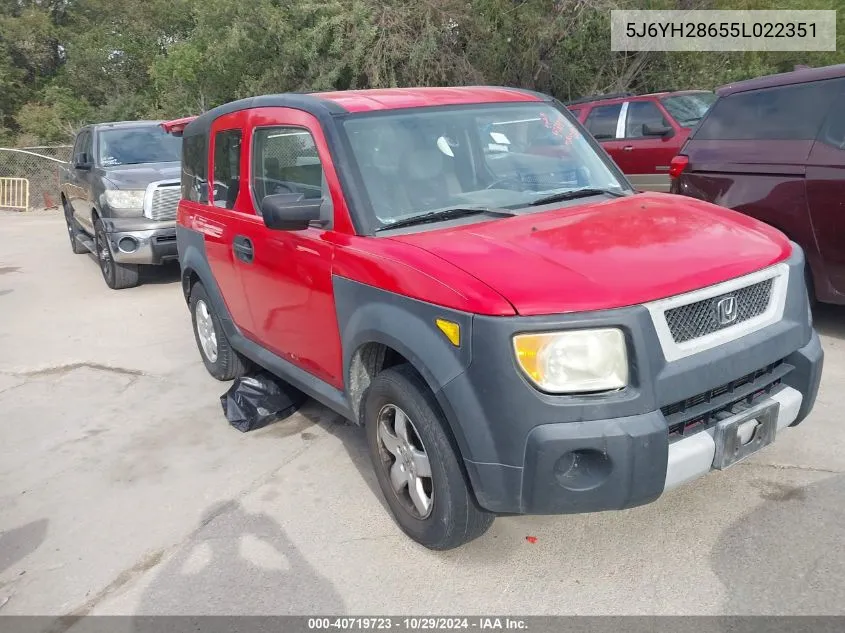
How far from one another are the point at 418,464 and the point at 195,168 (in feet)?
10.7

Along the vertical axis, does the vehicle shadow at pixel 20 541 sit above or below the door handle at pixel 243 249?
below

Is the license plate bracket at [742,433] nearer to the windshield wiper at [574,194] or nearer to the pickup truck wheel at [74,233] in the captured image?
the windshield wiper at [574,194]

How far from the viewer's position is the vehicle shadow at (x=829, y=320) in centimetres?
558

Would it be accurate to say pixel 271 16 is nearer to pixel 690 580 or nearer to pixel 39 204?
pixel 39 204

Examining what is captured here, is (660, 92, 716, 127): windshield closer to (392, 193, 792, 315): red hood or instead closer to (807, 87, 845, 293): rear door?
(807, 87, 845, 293): rear door

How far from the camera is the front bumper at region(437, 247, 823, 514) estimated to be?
2557 millimetres

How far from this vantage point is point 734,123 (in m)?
5.91

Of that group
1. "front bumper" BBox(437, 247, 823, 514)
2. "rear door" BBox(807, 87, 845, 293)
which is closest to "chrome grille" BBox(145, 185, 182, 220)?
"rear door" BBox(807, 87, 845, 293)

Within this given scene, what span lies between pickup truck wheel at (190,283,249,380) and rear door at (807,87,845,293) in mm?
4069

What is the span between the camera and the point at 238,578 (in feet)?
10.4

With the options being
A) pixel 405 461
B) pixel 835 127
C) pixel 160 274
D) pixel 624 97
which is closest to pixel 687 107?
pixel 624 97

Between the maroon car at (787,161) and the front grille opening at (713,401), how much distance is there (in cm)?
241

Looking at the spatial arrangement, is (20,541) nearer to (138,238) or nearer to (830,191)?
(830,191)

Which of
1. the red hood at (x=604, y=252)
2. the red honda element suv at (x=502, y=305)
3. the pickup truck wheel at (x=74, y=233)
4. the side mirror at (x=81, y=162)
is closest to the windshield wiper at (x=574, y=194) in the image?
the red honda element suv at (x=502, y=305)
